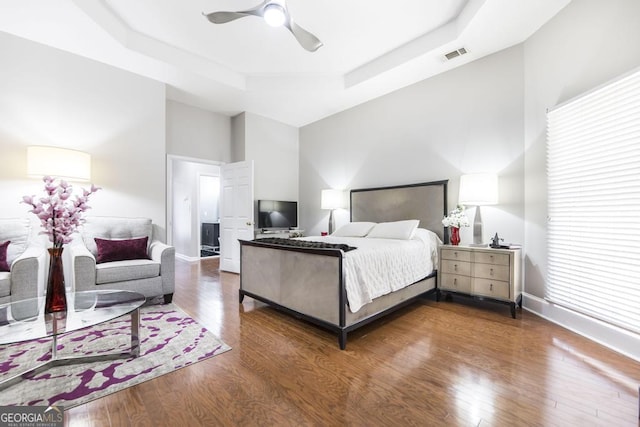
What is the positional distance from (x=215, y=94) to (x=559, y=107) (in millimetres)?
4535

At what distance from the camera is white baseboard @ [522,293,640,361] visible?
2010 mm

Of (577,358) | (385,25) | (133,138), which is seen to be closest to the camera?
(577,358)

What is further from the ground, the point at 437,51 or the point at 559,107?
the point at 437,51

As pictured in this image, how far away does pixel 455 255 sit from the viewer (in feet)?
10.5

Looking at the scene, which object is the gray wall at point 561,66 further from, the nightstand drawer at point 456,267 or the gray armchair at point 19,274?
the gray armchair at point 19,274

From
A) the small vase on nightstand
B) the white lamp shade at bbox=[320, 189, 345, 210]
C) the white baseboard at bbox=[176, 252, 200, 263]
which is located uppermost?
the white lamp shade at bbox=[320, 189, 345, 210]

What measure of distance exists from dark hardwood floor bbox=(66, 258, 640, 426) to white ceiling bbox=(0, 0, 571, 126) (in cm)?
309

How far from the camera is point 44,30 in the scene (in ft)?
9.74

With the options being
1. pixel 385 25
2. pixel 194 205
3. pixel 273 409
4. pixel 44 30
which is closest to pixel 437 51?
pixel 385 25

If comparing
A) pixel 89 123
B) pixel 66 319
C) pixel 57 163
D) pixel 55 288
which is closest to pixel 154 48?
pixel 89 123

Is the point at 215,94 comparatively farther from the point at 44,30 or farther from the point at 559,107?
the point at 559,107

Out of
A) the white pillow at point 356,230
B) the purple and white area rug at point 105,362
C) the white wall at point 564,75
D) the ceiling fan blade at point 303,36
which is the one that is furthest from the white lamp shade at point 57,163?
the white wall at point 564,75

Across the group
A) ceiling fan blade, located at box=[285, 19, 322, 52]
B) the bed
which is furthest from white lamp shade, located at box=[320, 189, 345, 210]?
ceiling fan blade, located at box=[285, 19, 322, 52]

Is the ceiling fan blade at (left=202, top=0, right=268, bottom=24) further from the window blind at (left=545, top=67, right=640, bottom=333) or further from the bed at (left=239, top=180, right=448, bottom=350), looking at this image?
the window blind at (left=545, top=67, right=640, bottom=333)
